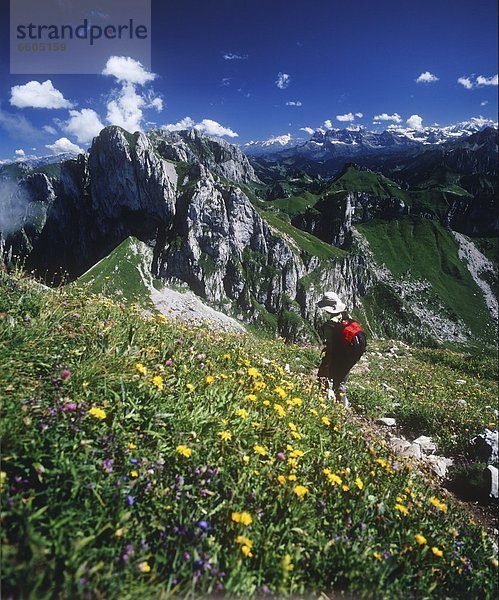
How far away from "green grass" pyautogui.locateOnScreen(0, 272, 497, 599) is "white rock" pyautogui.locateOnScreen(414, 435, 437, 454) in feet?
12.7

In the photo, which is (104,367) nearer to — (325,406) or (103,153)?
(325,406)

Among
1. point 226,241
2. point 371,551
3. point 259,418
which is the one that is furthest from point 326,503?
point 226,241

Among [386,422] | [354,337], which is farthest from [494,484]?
[354,337]

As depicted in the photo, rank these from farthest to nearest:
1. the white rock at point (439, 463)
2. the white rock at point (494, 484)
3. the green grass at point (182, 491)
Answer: the white rock at point (439, 463), the white rock at point (494, 484), the green grass at point (182, 491)

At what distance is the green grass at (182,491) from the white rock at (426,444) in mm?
3886

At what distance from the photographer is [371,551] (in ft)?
11.2

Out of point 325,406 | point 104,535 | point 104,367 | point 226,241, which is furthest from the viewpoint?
point 226,241

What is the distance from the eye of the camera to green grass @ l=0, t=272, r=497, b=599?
8.88 ft

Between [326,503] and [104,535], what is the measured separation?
7.26 feet

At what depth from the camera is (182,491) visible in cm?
338

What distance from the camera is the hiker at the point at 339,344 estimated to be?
976 cm

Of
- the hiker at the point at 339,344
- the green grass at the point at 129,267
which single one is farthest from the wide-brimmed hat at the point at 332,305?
the green grass at the point at 129,267

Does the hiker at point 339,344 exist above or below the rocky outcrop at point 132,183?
below

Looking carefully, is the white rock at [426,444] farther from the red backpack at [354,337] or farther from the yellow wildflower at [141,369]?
the yellow wildflower at [141,369]
